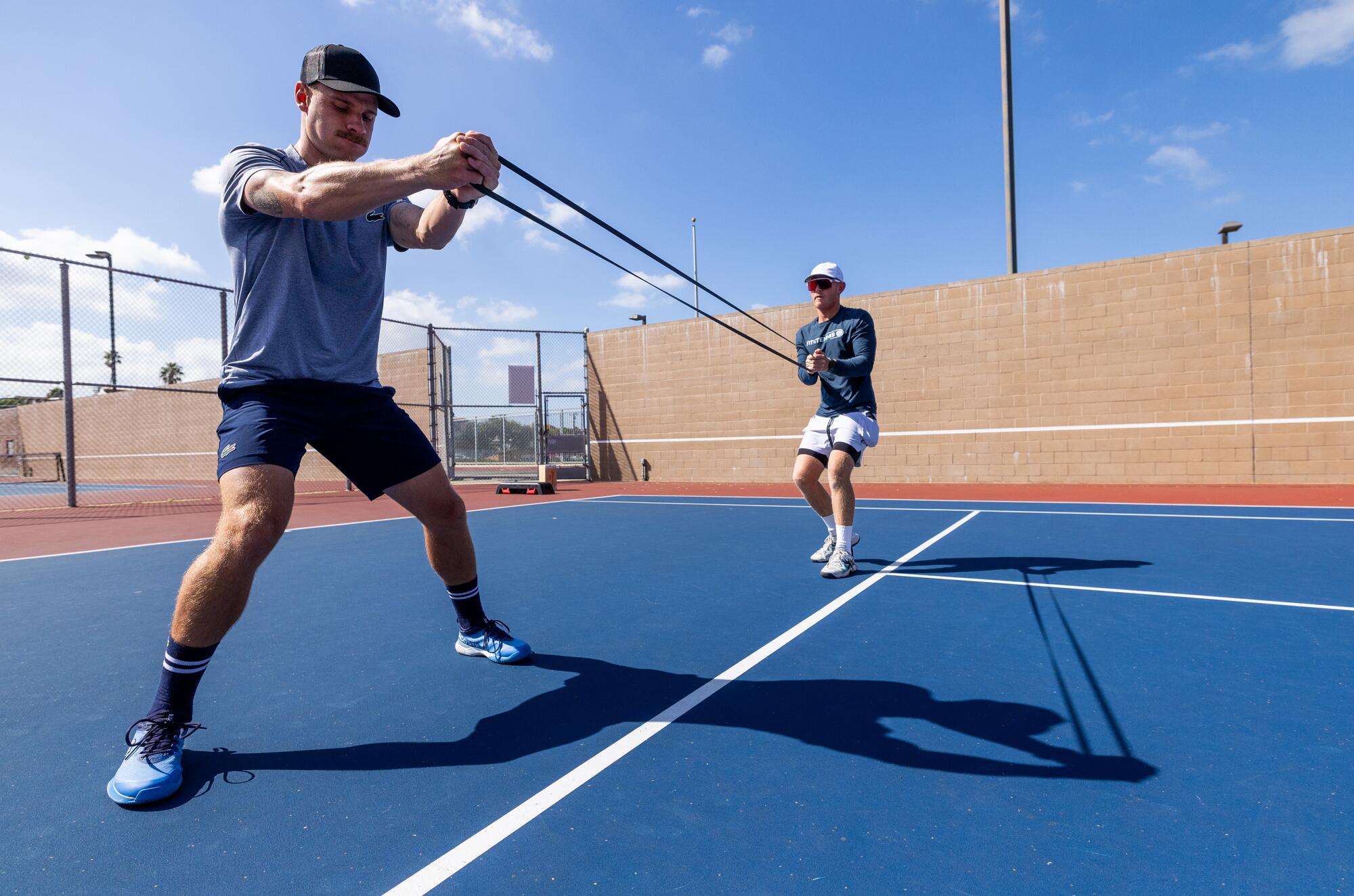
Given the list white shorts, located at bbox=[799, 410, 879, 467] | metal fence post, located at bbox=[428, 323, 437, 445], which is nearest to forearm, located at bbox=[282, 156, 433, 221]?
white shorts, located at bbox=[799, 410, 879, 467]

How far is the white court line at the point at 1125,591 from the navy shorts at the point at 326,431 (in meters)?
2.72

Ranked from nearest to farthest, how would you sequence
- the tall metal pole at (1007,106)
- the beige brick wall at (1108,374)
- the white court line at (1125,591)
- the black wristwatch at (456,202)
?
the black wristwatch at (456,202)
the white court line at (1125,591)
the beige brick wall at (1108,374)
the tall metal pole at (1007,106)

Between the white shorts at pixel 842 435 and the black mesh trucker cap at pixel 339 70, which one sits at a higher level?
the black mesh trucker cap at pixel 339 70

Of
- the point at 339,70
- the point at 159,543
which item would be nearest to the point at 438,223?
the point at 339,70

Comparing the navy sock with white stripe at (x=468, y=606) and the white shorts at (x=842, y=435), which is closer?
the navy sock with white stripe at (x=468, y=606)

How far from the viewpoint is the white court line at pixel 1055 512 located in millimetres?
6066

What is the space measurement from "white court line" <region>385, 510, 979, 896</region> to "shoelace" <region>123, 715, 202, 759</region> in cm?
86

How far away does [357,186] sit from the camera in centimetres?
162

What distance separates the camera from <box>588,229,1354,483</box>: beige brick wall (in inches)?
388

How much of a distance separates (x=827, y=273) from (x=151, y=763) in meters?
4.02

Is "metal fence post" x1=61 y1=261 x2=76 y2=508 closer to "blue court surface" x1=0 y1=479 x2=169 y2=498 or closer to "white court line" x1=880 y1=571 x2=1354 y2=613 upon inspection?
"blue court surface" x1=0 y1=479 x2=169 y2=498

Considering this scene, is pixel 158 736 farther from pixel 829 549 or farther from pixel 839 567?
pixel 829 549

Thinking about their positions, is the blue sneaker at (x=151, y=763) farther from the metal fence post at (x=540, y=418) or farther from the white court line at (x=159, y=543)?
the metal fence post at (x=540, y=418)

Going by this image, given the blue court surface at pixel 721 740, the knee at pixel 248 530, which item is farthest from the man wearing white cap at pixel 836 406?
the knee at pixel 248 530
